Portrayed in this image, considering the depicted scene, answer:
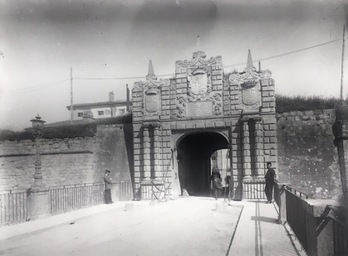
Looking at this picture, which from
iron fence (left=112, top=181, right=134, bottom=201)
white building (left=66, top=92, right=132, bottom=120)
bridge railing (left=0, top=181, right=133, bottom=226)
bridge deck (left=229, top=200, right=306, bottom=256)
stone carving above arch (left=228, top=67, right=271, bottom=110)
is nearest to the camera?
bridge deck (left=229, top=200, right=306, bottom=256)

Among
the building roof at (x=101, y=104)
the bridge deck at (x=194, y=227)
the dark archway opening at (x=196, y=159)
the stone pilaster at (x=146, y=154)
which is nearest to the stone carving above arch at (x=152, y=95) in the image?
the stone pilaster at (x=146, y=154)

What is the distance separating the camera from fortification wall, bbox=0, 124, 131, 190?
765 inches

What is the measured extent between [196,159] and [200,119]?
7654mm

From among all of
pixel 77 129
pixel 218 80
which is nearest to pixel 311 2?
pixel 218 80

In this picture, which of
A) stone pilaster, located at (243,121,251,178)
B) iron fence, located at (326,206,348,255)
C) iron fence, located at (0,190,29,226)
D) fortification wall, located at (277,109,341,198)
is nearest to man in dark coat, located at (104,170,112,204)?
iron fence, located at (0,190,29,226)

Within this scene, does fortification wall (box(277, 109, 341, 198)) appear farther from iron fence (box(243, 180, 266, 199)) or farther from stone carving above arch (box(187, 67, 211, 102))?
stone carving above arch (box(187, 67, 211, 102))

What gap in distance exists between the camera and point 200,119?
17047 mm

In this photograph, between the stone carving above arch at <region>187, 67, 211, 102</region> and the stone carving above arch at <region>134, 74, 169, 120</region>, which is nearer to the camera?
the stone carving above arch at <region>187, 67, 211, 102</region>

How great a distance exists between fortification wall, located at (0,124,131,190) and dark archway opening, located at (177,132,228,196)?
357cm

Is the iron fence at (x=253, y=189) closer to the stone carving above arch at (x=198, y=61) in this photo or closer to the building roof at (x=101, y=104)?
the stone carving above arch at (x=198, y=61)

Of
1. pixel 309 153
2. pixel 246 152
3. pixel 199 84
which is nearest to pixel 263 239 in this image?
pixel 246 152

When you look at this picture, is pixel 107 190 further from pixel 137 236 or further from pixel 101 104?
pixel 101 104

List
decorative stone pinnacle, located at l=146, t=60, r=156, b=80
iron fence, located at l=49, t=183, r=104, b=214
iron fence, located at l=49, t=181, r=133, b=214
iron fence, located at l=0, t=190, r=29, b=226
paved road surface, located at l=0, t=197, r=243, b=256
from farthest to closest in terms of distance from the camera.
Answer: decorative stone pinnacle, located at l=146, t=60, r=156, b=80 < iron fence, located at l=49, t=183, r=104, b=214 < iron fence, located at l=49, t=181, r=133, b=214 < iron fence, located at l=0, t=190, r=29, b=226 < paved road surface, located at l=0, t=197, r=243, b=256

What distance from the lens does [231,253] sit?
608cm
